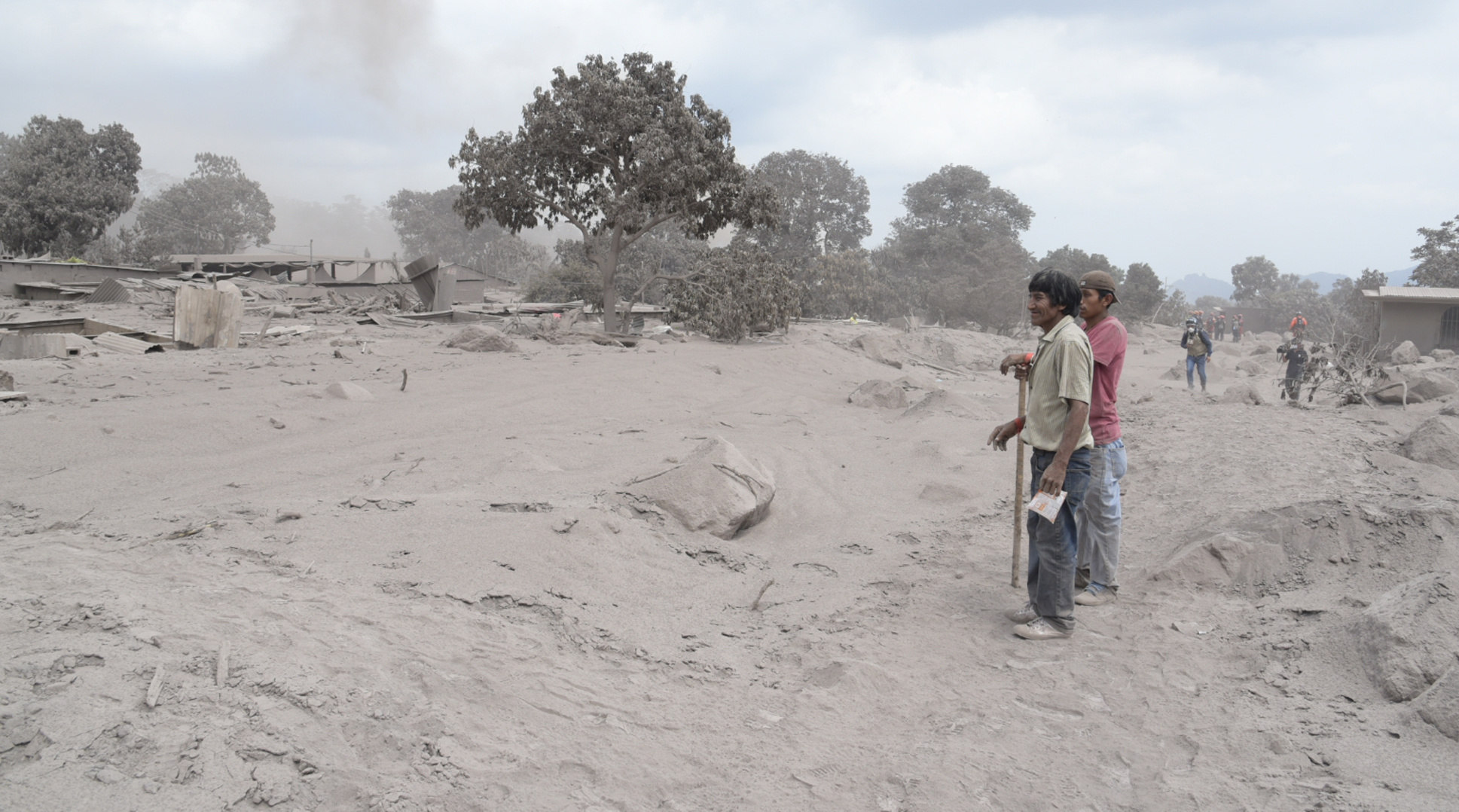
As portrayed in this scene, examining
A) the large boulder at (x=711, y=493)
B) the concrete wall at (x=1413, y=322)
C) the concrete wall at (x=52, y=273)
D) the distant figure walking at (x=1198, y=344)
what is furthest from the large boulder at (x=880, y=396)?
the concrete wall at (x=1413, y=322)

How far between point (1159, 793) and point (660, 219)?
12855 mm

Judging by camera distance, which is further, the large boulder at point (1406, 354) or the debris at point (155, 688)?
the large boulder at point (1406, 354)

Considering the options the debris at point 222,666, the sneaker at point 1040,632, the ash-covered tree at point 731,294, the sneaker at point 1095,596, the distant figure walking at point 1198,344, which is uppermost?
the ash-covered tree at point 731,294

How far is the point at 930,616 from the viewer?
3.84 m

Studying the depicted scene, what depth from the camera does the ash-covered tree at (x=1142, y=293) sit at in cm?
3769

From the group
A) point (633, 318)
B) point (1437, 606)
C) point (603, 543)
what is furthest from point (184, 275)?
point (1437, 606)

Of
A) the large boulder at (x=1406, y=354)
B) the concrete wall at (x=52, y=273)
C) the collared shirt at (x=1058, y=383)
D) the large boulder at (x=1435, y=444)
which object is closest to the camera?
the collared shirt at (x=1058, y=383)

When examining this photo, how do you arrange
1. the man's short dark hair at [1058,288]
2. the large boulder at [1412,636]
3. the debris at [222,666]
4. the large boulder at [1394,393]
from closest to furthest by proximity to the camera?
the debris at [222,666] < the large boulder at [1412,636] < the man's short dark hair at [1058,288] < the large boulder at [1394,393]

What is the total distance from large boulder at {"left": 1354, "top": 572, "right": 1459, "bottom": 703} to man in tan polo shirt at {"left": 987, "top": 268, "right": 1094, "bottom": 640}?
3.29 feet

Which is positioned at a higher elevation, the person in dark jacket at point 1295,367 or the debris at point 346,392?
the person in dark jacket at point 1295,367

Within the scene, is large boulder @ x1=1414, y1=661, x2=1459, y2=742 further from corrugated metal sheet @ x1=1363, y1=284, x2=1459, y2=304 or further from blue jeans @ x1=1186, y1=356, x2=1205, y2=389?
corrugated metal sheet @ x1=1363, y1=284, x2=1459, y2=304

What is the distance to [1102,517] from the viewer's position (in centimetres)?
388

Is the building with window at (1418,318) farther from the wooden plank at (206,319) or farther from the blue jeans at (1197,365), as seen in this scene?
the wooden plank at (206,319)

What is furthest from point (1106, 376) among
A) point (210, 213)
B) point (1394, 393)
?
point (210, 213)
